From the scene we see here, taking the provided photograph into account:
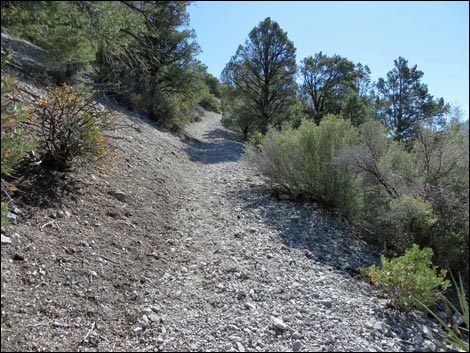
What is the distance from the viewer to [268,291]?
13.8 ft

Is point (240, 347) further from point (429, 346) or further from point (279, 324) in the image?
point (429, 346)

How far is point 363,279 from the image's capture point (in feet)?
16.7

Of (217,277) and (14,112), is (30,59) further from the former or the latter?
(217,277)

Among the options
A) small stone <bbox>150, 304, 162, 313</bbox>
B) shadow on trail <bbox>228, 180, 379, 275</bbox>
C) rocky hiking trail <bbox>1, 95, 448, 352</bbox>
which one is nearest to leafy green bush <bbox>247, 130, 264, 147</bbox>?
shadow on trail <bbox>228, 180, 379, 275</bbox>

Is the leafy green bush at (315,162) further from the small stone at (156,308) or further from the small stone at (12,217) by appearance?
the small stone at (12,217)

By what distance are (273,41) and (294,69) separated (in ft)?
6.88

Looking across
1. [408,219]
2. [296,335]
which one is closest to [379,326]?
[296,335]

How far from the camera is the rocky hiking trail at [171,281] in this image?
311 cm

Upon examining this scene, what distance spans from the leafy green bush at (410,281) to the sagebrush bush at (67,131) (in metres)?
4.35

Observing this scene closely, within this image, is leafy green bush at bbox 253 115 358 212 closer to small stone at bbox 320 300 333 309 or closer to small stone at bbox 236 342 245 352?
small stone at bbox 320 300 333 309

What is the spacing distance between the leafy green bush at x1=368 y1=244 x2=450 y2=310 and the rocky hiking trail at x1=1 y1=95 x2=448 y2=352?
0.20 metres

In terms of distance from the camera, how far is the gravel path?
3.31 metres

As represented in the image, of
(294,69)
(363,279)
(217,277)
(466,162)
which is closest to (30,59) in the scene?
(217,277)

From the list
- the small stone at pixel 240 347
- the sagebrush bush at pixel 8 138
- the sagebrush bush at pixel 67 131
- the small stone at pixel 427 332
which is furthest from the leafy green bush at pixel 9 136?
the small stone at pixel 427 332
